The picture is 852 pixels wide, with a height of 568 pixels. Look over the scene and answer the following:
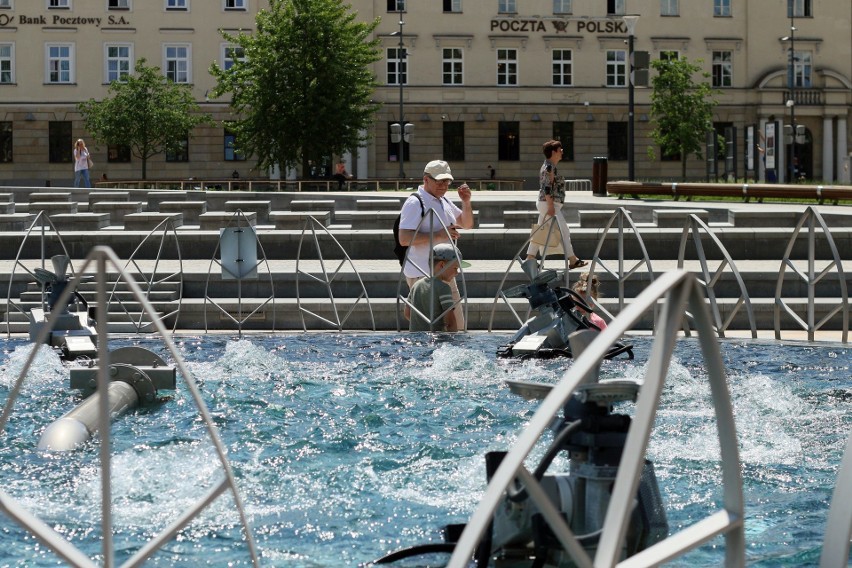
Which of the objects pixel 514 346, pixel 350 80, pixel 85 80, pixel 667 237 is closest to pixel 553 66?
pixel 350 80

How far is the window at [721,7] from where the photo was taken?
62906mm

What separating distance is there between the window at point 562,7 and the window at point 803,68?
35.3 ft

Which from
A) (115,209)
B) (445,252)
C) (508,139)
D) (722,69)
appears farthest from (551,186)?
(722,69)

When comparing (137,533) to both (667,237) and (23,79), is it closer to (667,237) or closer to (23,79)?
(667,237)

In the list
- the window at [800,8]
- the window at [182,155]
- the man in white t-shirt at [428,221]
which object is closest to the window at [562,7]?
the window at [800,8]

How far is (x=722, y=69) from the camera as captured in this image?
207 feet

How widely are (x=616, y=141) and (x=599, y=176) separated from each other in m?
28.7

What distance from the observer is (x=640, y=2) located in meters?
62.0

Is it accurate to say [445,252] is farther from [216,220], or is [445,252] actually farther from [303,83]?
[303,83]

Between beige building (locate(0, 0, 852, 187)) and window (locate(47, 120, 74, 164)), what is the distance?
0.06m

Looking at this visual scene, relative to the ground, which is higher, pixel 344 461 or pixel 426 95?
pixel 426 95

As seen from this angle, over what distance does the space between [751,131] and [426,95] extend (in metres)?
24.7

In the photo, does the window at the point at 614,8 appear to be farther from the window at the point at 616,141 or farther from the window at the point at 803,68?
the window at the point at 803,68

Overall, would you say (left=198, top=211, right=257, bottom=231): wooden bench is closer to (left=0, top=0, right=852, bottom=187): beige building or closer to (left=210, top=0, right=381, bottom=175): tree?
(left=210, top=0, right=381, bottom=175): tree
